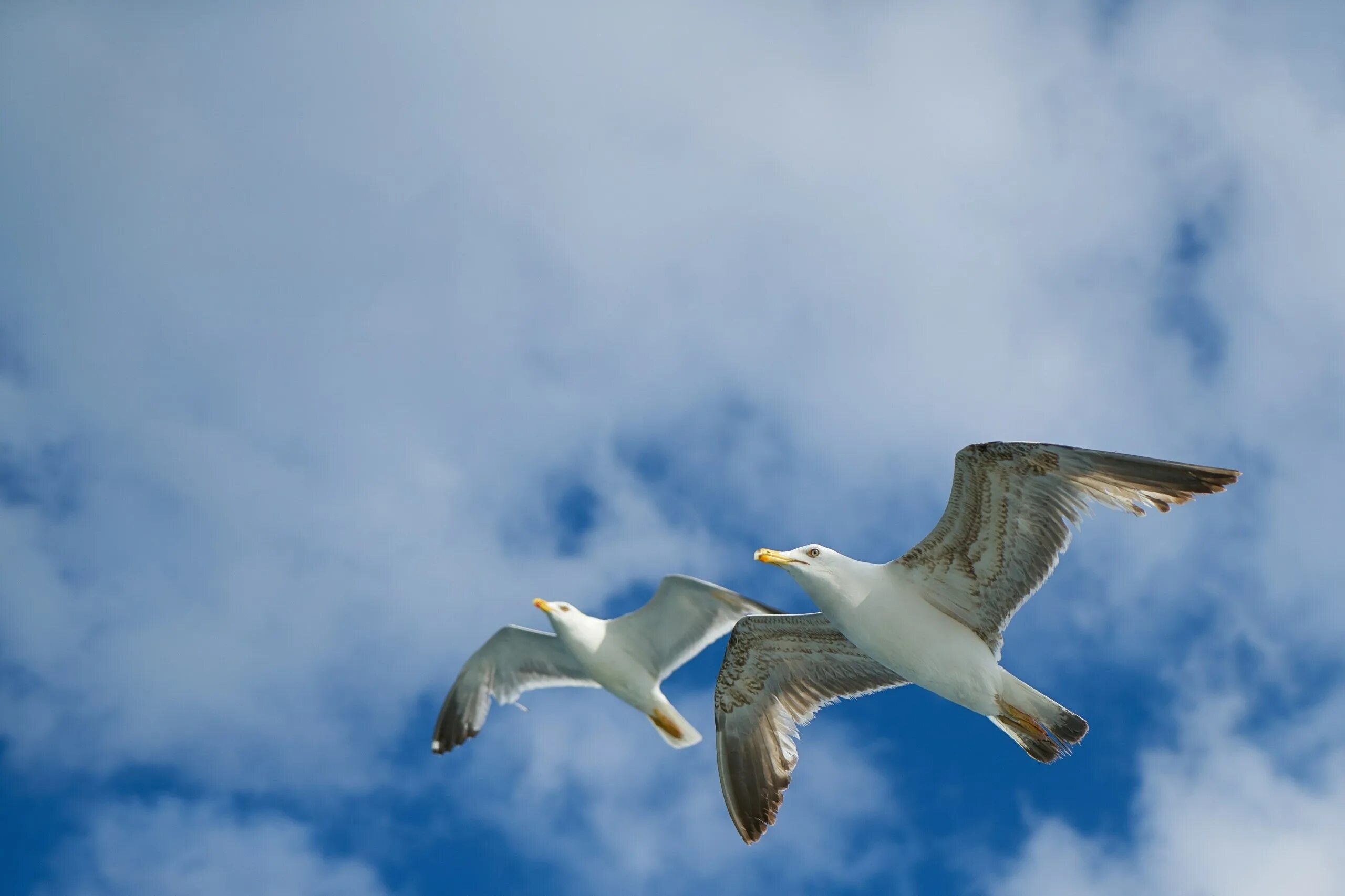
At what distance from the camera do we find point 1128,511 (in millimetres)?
9898

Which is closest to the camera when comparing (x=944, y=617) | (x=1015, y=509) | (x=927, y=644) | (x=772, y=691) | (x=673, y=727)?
(x=1015, y=509)

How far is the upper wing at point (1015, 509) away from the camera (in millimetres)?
9852

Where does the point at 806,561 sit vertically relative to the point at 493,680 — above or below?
below

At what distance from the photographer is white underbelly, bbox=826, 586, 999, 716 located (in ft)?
35.8

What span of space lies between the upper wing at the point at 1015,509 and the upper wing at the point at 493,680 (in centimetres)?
703

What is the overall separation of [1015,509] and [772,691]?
3386 mm

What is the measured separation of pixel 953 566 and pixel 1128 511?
5.32 ft

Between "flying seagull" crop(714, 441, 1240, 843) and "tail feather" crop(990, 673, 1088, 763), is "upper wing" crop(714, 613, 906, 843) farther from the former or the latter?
"tail feather" crop(990, 673, 1088, 763)

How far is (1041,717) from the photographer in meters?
10.9

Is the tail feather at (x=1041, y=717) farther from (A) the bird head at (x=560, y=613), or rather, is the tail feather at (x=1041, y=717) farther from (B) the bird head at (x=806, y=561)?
(A) the bird head at (x=560, y=613)

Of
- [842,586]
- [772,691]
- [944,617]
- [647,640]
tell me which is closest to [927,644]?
[944,617]

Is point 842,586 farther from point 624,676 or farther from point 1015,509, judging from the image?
point 624,676

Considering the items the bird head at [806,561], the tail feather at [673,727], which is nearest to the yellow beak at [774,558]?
the bird head at [806,561]

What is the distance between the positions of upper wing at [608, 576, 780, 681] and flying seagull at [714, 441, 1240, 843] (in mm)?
1923
